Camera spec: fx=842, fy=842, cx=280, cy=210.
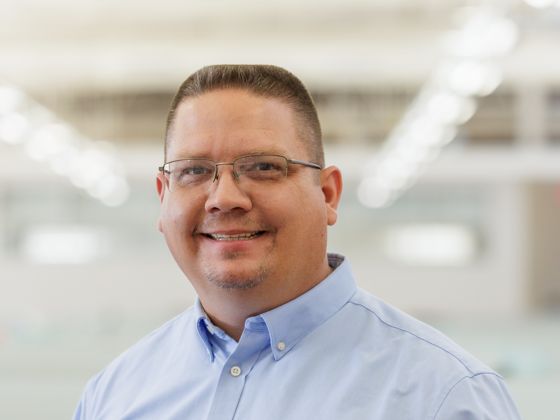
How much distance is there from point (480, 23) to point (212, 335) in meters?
3.91

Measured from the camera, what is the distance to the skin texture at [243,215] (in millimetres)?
1653

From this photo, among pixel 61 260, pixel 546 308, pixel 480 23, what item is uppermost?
Result: pixel 480 23

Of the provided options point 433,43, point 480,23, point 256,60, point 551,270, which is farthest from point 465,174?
point 480,23

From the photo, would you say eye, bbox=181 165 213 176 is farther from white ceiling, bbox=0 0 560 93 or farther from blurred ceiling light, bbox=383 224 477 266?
blurred ceiling light, bbox=383 224 477 266

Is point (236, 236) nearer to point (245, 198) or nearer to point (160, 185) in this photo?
point (245, 198)

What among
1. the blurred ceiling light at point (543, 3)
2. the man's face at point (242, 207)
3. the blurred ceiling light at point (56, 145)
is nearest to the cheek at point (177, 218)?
the man's face at point (242, 207)

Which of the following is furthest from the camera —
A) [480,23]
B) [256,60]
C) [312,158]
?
[256,60]

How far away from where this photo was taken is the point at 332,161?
40.2 ft

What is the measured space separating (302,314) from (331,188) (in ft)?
1.00

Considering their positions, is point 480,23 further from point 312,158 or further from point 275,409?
point 275,409

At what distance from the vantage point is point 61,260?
17750mm

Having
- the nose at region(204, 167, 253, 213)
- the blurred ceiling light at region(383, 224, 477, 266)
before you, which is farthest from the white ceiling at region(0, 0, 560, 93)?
the blurred ceiling light at region(383, 224, 477, 266)

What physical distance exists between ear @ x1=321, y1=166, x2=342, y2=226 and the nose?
237 mm

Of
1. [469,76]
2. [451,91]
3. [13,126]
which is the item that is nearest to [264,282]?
[469,76]
